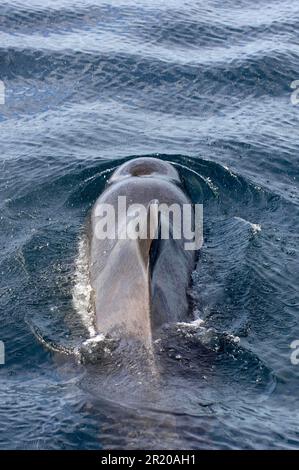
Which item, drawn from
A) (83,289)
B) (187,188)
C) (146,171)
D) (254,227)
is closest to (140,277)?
(83,289)

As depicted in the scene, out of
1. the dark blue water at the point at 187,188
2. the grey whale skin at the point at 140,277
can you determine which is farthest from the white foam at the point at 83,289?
the grey whale skin at the point at 140,277

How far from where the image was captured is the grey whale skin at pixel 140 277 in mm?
14586

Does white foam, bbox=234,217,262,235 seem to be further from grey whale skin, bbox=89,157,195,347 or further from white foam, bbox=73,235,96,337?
white foam, bbox=73,235,96,337

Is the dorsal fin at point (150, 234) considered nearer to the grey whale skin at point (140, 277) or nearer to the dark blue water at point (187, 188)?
the grey whale skin at point (140, 277)

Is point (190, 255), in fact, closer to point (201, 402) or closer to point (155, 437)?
point (201, 402)

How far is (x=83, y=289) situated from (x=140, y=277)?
10.1 ft

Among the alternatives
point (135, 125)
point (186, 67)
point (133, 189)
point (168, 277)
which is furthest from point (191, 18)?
point (168, 277)

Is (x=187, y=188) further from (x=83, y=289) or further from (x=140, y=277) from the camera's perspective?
(x=140, y=277)

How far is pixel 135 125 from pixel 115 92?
286cm

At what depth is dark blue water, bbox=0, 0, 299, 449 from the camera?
43.7ft

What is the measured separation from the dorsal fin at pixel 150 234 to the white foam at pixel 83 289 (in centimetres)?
185

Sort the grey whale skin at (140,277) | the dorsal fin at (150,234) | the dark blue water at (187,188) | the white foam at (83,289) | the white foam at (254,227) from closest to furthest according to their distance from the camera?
the dark blue water at (187,188) → the grey whale skin at (140,277) → the dorsal fin at (150,234) → the white foam at (83,289) → the white foam at (254,227)

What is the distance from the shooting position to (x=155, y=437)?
39.8 ft

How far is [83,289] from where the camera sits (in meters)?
17.8
